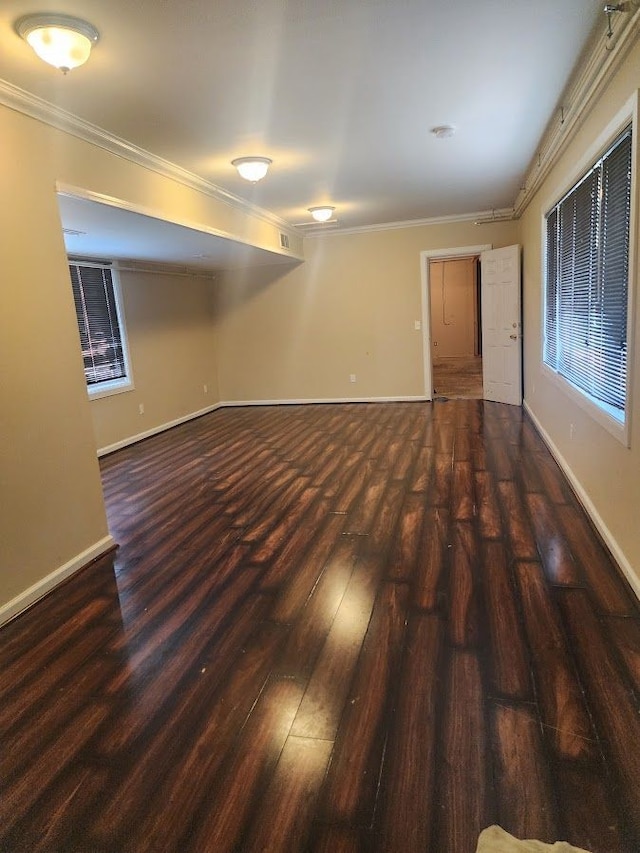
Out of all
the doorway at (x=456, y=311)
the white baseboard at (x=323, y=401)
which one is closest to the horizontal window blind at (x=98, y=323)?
the white baseboard at (x=323, y=401)

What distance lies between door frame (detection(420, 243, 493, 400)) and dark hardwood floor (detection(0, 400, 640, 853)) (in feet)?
12.9

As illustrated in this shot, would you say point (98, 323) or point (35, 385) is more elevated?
point (98, 323)

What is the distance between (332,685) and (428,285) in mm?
6284

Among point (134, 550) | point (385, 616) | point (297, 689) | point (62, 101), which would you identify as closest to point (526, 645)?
point (385, 616)

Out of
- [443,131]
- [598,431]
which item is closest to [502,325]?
[443,131]

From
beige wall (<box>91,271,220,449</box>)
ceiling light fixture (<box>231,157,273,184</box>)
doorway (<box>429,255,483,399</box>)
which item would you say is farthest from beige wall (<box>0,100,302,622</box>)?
doorway (<box>429,255,483,399</box>)

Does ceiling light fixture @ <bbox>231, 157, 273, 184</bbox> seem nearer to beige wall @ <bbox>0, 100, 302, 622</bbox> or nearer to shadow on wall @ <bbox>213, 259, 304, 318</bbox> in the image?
beige wall @ <bbox>0, 100, 302, 622</bbox>

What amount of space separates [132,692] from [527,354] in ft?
18.4

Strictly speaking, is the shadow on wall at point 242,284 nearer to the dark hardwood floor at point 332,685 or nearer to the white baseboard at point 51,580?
the dark hardwood floor at point 332,685

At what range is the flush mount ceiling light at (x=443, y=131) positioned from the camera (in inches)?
138

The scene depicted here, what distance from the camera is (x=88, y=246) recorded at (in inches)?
193

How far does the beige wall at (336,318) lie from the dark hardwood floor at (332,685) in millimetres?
4144

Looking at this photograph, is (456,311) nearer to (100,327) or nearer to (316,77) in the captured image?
(100,327)

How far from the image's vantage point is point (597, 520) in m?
2.98
